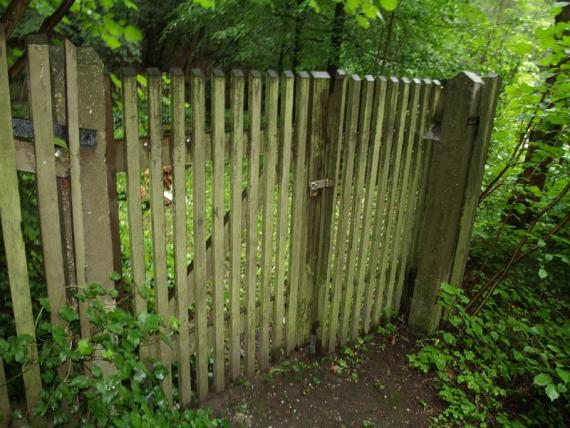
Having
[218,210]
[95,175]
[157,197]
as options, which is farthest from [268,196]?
[95,175]

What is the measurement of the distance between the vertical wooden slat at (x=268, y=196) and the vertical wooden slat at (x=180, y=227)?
52 centimetres

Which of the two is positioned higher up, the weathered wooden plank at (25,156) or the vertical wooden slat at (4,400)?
the weathered wooden plank at (25,156)

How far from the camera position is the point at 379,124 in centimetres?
291

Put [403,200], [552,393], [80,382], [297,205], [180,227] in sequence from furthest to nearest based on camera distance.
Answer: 1. [403,200]
2. [297,205]
3. [552,393]
4. [180,227]
5. [80,382]

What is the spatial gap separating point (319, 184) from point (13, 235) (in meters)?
1.72

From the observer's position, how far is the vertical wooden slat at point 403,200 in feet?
10.1

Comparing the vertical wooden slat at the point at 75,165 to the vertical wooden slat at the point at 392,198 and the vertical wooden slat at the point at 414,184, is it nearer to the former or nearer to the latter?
the vertical wooden slat at the point at 392,198

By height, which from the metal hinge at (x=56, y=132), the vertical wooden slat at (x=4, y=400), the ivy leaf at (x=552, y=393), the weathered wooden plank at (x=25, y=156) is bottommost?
the ivy leaf at (x=552, y=393)

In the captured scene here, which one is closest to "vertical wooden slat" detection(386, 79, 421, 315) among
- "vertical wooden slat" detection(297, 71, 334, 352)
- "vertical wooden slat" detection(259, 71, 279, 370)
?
"vertical wooden slat" detection(297, 71, 334, 352)

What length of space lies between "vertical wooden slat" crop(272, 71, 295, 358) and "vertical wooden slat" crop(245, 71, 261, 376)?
0.18 meters

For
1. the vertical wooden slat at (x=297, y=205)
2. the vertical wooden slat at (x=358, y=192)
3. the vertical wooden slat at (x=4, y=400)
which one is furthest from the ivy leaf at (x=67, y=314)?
the vertical wooden slat at (x=358, y=192)

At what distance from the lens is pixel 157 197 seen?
204cm

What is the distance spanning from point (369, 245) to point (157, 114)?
2011 millimetres

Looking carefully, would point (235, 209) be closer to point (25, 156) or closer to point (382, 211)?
point (25, 156)
